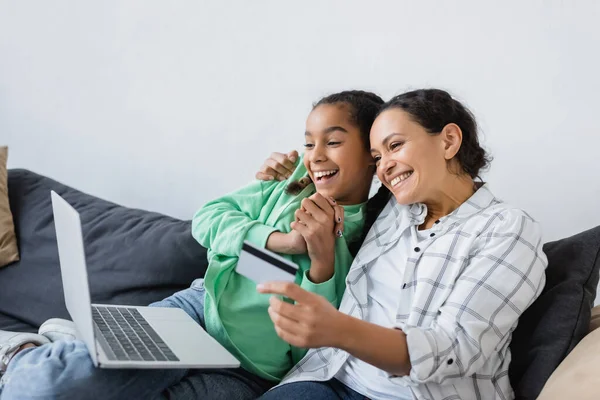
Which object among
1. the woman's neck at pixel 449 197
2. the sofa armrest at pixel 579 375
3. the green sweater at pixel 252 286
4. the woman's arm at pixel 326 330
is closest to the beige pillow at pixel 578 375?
the sofa armrest at pixel 579 375

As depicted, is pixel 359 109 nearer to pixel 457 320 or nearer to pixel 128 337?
pixel 457 320

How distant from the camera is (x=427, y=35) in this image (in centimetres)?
173

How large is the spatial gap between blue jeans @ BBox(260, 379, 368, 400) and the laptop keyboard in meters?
0.25

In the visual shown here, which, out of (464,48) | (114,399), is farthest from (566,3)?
(114,399)

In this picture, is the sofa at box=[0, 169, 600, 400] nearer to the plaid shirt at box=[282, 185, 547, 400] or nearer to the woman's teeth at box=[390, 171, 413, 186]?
the plaid shirt at box=[282, 185, 547, 400]

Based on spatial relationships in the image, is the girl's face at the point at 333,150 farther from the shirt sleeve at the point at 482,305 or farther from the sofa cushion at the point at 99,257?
the sofa cushion at the point at 99,257

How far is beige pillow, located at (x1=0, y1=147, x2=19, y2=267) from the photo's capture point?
2.07 metres

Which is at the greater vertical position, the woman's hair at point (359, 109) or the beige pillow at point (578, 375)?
the woman's hair at point (359, 109)

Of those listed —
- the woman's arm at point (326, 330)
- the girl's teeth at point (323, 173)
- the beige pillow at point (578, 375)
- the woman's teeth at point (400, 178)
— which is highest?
the woman's teeth at point (400, 178)

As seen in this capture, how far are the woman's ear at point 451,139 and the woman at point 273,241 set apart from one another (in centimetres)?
22

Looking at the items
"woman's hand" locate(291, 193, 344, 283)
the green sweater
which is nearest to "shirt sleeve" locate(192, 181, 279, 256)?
the green sweater

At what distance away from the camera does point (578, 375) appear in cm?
105

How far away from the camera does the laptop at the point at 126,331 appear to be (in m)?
1.09

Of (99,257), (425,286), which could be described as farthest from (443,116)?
(99,257)
